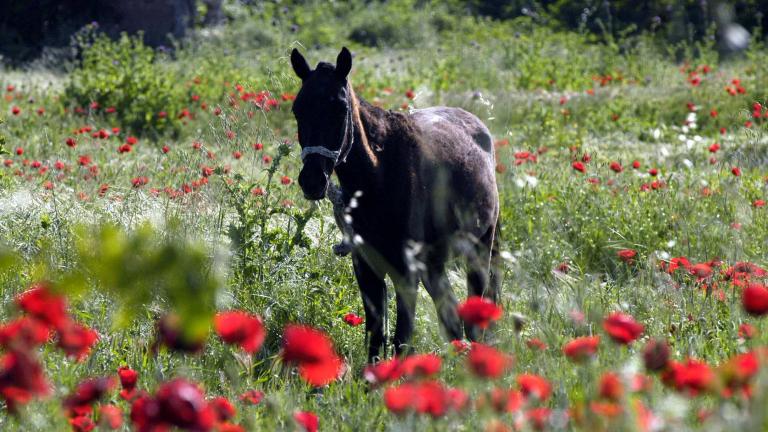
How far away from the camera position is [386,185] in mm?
3945

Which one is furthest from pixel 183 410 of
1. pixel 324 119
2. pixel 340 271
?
pixel 340 271

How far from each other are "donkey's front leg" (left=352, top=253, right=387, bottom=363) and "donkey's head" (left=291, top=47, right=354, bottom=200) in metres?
0.56

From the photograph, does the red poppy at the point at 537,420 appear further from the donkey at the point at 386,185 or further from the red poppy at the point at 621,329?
the donkey at the point at 386,185

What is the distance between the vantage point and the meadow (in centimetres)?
168

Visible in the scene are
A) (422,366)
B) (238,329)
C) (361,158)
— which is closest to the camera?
(238,329)

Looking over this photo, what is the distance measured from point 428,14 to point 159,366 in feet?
55.8

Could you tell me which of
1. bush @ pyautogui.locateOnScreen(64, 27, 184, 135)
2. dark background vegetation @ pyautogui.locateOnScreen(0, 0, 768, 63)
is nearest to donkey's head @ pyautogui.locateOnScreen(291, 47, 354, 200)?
bush @ pyautogui.locateOnScreen(64, 27, 184, 135)

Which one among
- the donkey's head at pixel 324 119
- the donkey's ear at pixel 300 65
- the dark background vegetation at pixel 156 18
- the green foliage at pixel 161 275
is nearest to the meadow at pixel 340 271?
the green foliage at pixel 161 275

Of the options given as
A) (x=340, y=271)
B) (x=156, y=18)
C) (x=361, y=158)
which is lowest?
(x=156, y=18)

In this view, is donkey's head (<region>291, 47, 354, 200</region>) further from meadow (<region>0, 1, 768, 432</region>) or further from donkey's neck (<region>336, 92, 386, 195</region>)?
meadow (<region>0, 1, 768, 432</region>)

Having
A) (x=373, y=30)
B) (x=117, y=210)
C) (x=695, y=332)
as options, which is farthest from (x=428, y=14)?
(x=695, y=332)

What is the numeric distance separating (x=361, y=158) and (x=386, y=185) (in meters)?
0.17

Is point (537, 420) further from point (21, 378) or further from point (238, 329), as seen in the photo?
point (21, 378)

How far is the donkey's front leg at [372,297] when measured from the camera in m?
4.09
